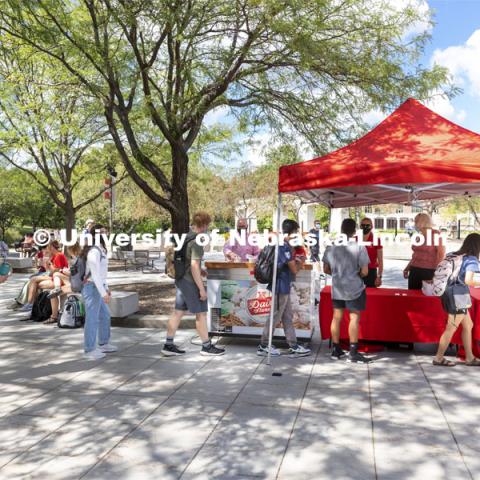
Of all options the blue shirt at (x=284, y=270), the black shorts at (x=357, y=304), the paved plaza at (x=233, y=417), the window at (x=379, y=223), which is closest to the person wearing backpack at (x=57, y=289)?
the paved plaza at (x=233, y=417)

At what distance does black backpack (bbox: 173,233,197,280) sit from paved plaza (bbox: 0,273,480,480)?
1152mm

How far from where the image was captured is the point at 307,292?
283 inches

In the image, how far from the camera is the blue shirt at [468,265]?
597cm

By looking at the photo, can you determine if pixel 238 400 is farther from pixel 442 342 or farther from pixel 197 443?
pixel 442 342

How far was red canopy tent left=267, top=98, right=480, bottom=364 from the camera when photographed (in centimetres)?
→ 607

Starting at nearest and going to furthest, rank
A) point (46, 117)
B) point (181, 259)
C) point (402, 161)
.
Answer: point (402, 161) < point (181, 259) < point (46, 117)

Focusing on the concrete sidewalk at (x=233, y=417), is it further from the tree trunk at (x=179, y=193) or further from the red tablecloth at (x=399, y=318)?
the tree trunk at (x=179, y=193)

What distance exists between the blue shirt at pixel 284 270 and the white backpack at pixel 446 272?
5.98 feet

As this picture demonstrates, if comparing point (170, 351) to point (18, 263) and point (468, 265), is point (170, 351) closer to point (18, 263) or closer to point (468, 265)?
point (468, 265)

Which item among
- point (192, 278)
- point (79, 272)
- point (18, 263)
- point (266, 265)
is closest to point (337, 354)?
point (266, 265)

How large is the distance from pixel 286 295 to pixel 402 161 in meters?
2.23

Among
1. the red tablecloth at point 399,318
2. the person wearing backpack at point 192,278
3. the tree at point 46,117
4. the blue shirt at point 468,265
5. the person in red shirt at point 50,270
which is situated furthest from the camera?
the tree at point 46,117

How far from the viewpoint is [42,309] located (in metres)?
9.04

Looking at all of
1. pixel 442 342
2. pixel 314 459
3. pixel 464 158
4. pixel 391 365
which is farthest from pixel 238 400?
pixel 464 158
